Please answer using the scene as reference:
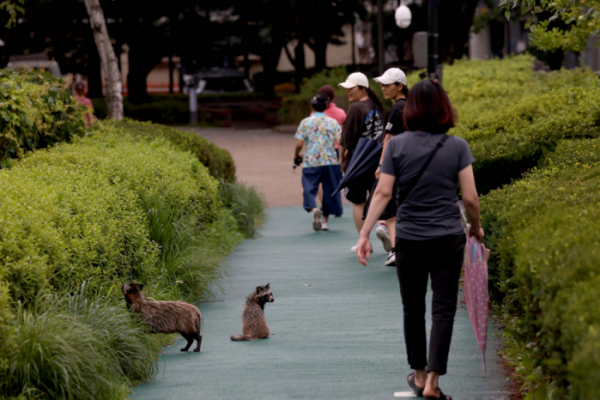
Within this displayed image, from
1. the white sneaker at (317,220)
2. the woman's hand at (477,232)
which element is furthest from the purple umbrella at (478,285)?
the white sneaker at (317,220)

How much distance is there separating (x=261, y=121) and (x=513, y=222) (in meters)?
29.0

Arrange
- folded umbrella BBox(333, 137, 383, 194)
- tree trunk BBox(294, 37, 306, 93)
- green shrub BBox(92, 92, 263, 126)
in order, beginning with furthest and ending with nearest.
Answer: tree trunk BBox(294, 37, 306, 93) → green shrub BBox(92, 92, 263, 126) → folded umbrella BBox(333, 137, 383, 194)

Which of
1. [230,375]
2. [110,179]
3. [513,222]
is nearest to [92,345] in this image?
[230,375]

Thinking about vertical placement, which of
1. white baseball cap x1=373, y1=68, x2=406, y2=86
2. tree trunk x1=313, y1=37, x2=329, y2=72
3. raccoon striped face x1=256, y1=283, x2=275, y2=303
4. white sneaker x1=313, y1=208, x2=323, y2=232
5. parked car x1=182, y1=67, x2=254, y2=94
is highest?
tree trunk x1=313, y1=37, x2=329, y2=72

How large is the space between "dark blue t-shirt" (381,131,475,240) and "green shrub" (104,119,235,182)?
658cm

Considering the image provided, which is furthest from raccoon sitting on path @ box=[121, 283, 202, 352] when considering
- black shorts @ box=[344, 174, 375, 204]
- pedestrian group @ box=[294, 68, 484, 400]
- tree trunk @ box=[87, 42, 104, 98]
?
tree trunk @ box=[87, 42, 104, 98]

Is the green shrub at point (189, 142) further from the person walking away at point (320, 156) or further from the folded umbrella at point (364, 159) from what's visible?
the folded umbrella at point (364, 159)

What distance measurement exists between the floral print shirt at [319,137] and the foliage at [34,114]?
297 centimetres

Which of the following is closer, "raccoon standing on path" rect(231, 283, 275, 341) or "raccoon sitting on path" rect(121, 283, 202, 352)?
"raccoon sitting on path" rect(121, 283, 202, 352)

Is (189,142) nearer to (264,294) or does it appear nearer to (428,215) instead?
(264,294)

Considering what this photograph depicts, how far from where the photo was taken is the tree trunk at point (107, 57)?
1359 cm

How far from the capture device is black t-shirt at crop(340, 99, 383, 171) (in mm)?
8922

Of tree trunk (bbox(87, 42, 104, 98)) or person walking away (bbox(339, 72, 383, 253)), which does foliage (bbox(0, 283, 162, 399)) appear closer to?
person walking away (bbox(339, 72, 383, 253))

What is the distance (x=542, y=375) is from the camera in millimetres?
3939
